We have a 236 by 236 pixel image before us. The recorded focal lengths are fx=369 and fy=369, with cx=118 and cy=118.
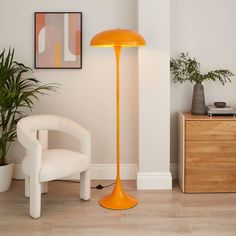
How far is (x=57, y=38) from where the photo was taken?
3.86 m

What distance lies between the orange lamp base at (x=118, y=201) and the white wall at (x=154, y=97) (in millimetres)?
400

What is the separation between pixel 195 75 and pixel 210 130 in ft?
1.96

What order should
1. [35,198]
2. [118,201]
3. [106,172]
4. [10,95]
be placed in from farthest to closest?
[106,172], [10,95], [118,201], [35,198]

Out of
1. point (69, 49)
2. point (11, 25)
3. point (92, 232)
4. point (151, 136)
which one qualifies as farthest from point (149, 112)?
point (11, 25)

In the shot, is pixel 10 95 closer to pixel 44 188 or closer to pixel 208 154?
pixel 44 188

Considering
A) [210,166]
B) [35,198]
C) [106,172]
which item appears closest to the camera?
[35,198]

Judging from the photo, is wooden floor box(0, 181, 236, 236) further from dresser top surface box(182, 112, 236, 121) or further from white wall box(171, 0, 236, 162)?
white wall box(171, 0, 236, 162)

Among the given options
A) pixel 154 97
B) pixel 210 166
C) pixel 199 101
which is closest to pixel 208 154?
pixel 210 166

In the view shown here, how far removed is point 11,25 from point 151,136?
1.86 meters

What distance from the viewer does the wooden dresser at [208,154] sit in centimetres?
349

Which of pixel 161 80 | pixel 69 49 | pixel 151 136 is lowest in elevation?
pixel 151 136

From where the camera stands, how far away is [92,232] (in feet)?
8.92

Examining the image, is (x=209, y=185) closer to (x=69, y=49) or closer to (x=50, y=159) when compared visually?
(x=50, y=159)

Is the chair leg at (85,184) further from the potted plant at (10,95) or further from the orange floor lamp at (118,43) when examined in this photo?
the potted plant at (10,95)
